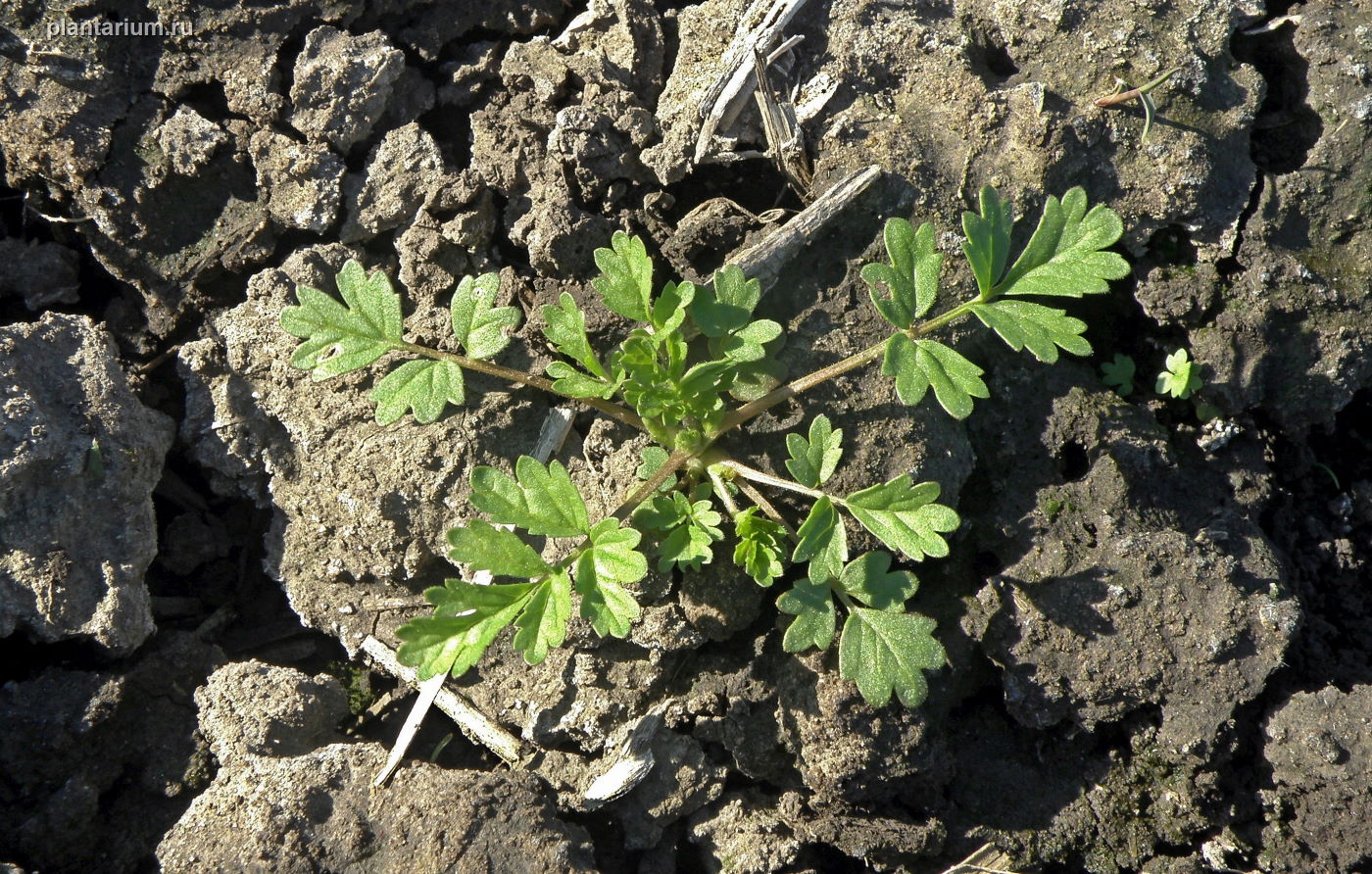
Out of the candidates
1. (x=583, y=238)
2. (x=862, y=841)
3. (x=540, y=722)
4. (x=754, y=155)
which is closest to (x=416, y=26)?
(x=583, y=238)

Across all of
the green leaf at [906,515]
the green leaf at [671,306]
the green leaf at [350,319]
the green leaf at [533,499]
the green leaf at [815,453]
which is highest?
the green leaf at [350,319]

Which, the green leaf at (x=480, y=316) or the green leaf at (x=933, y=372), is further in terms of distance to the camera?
the green leaf at (x=480, y=316)

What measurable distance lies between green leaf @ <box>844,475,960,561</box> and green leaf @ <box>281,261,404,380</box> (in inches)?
57.8

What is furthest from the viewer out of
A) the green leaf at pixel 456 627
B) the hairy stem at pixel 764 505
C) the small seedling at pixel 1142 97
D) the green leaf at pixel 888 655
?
the small seedling at pixel 1142 97

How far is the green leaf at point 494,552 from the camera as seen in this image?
2436mm

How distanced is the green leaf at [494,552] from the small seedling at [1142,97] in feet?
7.38

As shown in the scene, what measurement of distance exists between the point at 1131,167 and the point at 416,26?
246 cm

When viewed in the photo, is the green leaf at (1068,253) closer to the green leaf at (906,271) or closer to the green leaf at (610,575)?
the green leaf at (906,271)

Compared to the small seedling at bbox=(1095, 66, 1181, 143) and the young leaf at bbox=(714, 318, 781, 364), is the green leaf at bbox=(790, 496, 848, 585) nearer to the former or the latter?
the young leaf at bbox=(714, 318, 781, 364)

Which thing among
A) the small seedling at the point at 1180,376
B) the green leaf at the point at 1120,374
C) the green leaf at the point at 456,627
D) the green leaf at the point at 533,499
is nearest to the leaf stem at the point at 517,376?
the green leaf at the point at 533,499

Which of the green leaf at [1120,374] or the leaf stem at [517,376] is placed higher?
the leaf stem at [517,376]

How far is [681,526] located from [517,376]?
69 cm

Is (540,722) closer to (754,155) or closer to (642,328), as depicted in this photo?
(642,328)

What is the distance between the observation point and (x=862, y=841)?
103 inches
